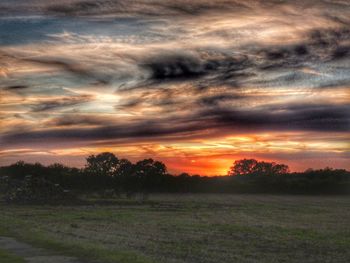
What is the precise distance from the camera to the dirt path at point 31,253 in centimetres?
1944

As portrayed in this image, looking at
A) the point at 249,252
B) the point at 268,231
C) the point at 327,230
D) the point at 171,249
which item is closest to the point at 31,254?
the point at 171,249

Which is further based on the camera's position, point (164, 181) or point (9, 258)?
point (164, 181)

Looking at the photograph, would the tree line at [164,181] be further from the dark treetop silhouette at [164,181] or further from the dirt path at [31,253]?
the dirt path at [31,253]

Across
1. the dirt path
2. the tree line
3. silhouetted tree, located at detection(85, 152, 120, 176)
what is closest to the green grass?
the dirt path

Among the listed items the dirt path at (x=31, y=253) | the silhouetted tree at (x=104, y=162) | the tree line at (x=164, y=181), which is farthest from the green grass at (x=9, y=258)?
the silhouetted tree at (x=104, y=162)

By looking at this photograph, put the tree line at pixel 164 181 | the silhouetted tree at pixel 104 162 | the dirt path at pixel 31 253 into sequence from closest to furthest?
the dirt path at pixel 31 253 < the tree line at pixel 164 181 < the silhouetted tree at pixel 104 162

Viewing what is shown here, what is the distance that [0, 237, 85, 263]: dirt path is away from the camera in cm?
1944

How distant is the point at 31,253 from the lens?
2128 cm

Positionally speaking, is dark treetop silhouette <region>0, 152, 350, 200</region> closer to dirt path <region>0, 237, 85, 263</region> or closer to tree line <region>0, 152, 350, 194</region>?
tree line <region>0, 152, 350, 194</region>

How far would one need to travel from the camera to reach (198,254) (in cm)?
2250

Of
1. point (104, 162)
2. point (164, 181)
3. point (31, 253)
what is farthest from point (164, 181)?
point (31, 253)

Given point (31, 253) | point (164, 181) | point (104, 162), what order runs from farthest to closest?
point (104, 162), point (164, 181), point (31, 253)

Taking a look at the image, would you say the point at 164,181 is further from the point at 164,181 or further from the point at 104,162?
the point at 104,162

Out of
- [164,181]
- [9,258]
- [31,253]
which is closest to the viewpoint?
[9,258]
